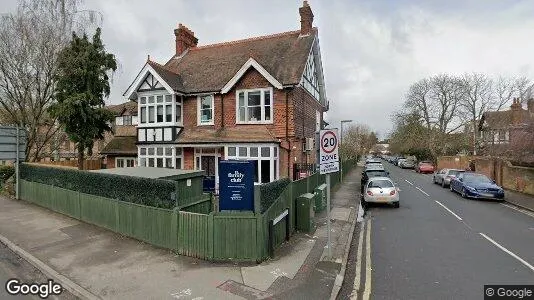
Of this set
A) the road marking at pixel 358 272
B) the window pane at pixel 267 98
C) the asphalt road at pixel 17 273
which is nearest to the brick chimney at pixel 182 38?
the window pane at pixel 267 98

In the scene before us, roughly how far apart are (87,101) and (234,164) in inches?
562

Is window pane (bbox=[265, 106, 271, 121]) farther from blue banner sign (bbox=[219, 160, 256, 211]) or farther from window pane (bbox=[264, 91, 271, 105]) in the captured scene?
blue banner sign (bbox=[219, 160, 256, 211])

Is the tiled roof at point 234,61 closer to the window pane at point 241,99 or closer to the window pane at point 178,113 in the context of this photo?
the window pane at point 178,113

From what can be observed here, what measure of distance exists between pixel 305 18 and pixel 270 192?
49.0 feet

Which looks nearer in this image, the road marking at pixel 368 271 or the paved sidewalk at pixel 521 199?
the road marking at pixel 368 271

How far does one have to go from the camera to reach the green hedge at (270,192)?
8344 millimetres

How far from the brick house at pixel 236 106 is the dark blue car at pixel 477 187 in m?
9.37

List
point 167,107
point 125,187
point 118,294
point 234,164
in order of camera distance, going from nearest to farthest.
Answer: point 118,294, point 234,164, point 125,187, point 167,107

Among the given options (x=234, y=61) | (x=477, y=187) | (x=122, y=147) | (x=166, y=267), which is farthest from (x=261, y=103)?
(x=477, y=187)

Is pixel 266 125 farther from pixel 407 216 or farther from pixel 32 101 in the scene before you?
pixel 32 101

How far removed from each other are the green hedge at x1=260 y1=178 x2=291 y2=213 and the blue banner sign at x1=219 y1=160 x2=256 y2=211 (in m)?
0.38

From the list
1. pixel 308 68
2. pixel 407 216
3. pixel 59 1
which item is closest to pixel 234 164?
pixel 407 216

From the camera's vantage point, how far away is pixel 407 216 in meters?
Result: 13.7

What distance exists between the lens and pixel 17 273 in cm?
758
